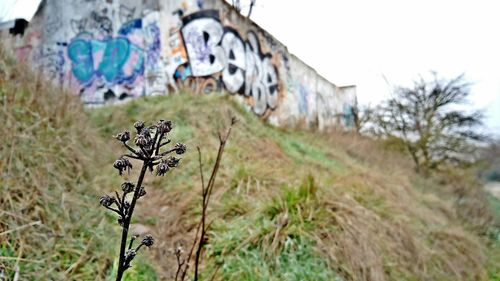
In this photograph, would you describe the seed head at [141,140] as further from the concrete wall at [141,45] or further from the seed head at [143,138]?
the concrete wall at [141,45]

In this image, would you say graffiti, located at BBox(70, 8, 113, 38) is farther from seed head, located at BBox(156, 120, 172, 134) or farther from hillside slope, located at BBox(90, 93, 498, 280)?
seed head, located at BBox(156, 120, 172, 134)

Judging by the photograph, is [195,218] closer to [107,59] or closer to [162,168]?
[162,168]

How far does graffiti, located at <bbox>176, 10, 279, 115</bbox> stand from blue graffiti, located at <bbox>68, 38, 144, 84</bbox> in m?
0.91

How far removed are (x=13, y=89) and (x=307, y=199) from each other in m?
2.10

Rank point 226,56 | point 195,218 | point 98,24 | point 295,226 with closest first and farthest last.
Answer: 1. point 295,226
2. point 195,218
3. point 98,24
4. point 226,56

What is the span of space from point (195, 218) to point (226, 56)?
4.50 m

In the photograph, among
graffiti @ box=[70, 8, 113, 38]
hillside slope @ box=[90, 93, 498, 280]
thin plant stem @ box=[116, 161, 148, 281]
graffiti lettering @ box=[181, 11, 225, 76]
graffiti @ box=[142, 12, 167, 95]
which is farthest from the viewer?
graffiti @ box=[70, 8, 113, 38]

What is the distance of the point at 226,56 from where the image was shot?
654 cm

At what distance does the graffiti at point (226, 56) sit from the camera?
6195 millimetres

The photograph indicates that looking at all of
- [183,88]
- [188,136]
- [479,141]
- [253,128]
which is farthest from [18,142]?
[479,141]

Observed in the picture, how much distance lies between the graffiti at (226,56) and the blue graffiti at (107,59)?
0.91 metres

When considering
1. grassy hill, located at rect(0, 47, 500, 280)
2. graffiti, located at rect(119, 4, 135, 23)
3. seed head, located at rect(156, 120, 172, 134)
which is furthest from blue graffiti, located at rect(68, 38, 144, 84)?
seed head, located at rect(156, 120, 172, 134)

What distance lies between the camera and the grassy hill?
5.56ft

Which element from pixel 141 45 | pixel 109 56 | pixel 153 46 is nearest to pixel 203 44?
pixel 153 46
